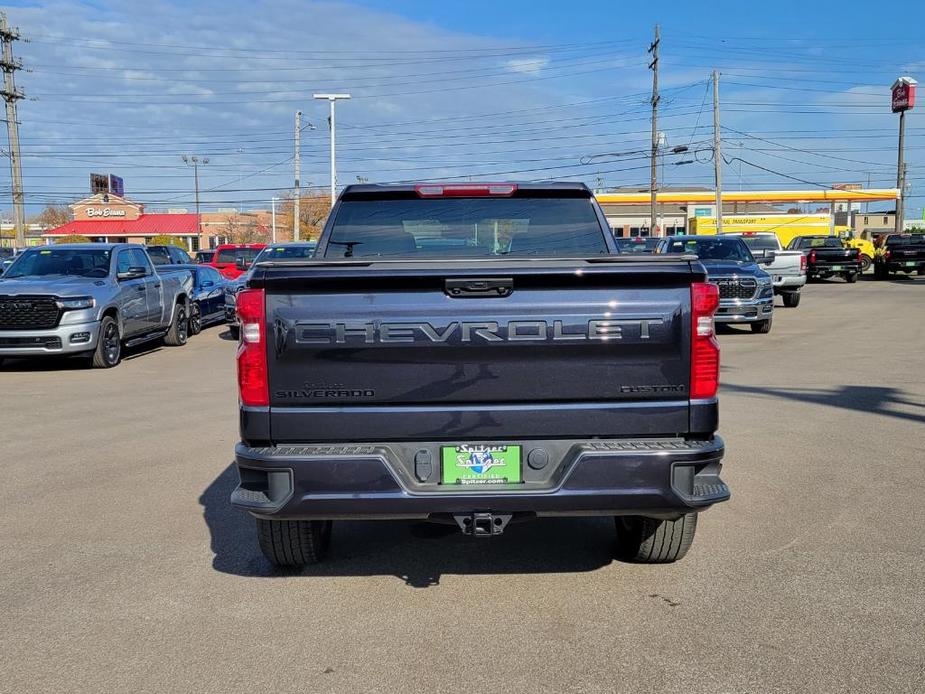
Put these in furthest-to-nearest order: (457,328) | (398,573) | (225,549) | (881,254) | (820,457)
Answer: (881,254) < (820,457) < (225,549) < (398,573) < (457,328)

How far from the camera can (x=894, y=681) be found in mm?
3393

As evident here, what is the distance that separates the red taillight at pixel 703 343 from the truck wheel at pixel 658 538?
986 millimetres

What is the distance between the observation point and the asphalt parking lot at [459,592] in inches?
139

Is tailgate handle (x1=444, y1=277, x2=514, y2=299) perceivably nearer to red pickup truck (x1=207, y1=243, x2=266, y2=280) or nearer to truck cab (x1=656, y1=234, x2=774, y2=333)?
truck cab (x1=656, y1=234, x2=774, y2=333)

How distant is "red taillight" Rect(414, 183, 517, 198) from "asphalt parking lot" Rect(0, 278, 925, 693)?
204cm

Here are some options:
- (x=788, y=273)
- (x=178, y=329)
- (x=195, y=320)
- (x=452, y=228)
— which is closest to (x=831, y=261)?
(x=788, y=273)

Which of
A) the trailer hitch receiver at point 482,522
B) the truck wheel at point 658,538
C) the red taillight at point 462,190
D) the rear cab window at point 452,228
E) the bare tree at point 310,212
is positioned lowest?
the truck wheel at point 658,538

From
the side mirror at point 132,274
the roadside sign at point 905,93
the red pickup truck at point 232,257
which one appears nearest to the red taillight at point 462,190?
the side mirror at point 132,274

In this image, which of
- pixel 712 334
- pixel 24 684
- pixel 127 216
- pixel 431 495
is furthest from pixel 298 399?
pixel 127 216

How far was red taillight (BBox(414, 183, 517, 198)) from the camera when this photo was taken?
504cm

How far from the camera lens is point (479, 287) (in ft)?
12.2

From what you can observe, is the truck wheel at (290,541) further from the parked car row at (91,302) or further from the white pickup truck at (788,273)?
the white pickup truck at (788,273)

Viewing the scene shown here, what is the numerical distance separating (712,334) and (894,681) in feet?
5.00

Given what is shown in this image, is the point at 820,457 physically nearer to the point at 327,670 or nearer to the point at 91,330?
the point at 327,670
